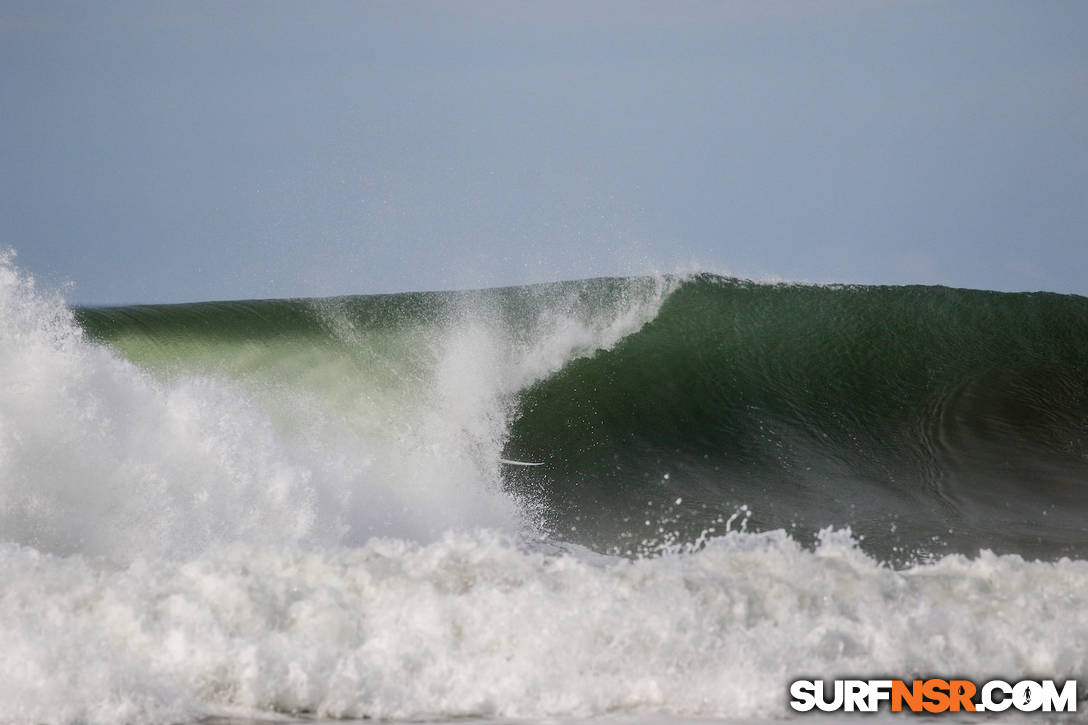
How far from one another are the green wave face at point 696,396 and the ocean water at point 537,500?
0.11 ft

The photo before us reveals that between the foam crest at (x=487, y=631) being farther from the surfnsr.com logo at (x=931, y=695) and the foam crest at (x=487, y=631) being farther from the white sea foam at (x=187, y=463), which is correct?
the white sea foam at (x=187, y=463)

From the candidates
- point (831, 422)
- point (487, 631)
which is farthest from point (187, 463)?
point (831, 422)

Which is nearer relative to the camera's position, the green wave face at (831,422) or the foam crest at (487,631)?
the foam crest at (487,631)

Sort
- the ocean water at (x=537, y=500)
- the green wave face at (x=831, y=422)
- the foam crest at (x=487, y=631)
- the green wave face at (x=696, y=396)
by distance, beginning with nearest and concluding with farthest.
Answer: the foam crest at (x=487, y=631), the ocean water at (x=537, y=500), the green wave face at (x=831, y=422), the green wave face at (x=696, y=396)

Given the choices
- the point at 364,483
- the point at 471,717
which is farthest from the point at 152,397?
the point at 471,717

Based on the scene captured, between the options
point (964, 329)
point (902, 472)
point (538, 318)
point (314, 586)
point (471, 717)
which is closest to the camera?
point (471, 717)

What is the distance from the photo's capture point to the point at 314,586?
13.1 feet

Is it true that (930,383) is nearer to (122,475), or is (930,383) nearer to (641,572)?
(641,572)

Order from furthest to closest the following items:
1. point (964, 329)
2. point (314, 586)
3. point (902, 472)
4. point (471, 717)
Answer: point (964, 329) < point (902, 472) < point (314, 586) < point (471, 717)

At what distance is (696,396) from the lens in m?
8.62

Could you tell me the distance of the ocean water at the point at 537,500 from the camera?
137 inches

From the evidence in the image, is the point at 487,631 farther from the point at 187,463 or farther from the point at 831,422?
the point at 831,422

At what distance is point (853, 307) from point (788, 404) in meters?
2.48

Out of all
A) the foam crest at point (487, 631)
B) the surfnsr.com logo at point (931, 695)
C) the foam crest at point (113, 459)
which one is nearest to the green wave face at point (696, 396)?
the foam crest at point (113, 459)
